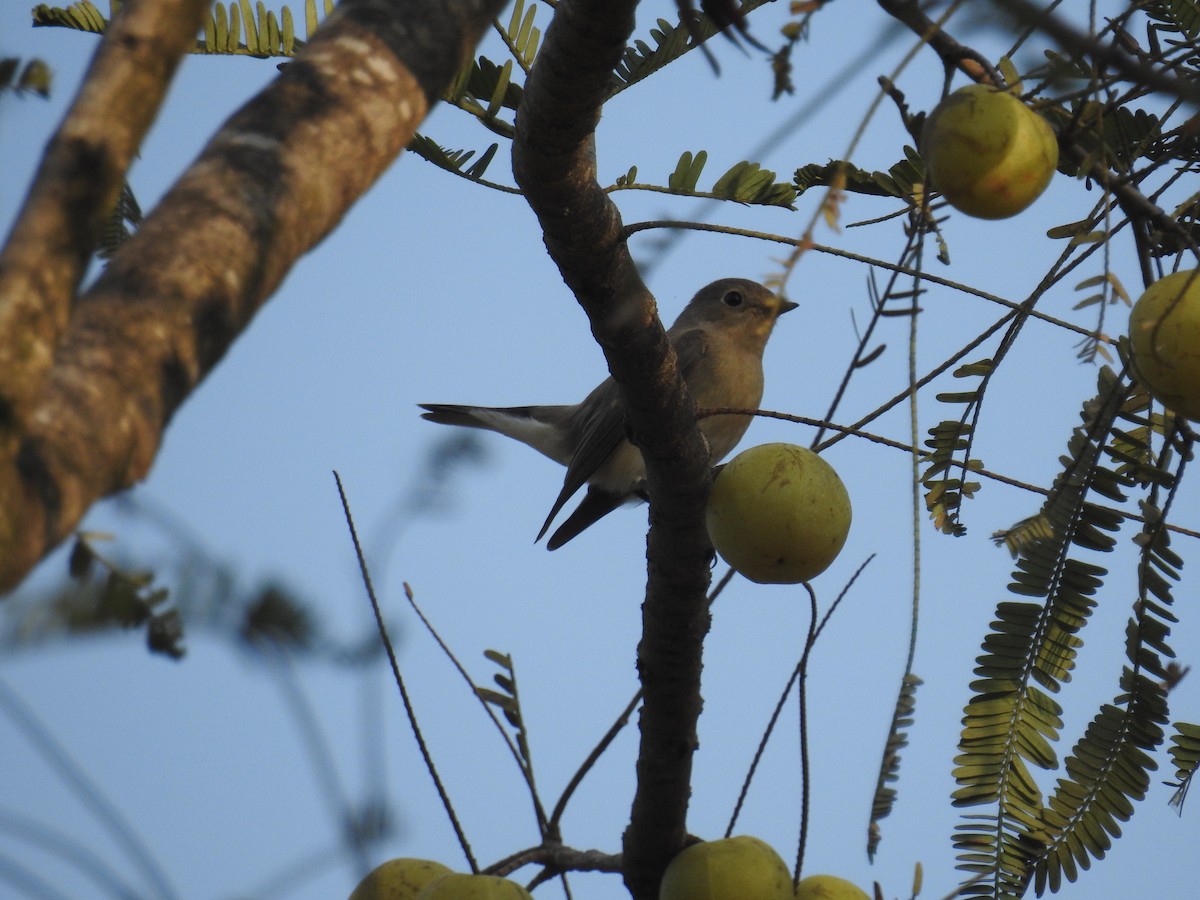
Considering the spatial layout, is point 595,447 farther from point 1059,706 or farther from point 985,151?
point 985,151

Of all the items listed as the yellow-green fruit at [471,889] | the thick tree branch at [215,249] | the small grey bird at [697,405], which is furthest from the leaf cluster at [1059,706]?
the small grey bird at [697,405]

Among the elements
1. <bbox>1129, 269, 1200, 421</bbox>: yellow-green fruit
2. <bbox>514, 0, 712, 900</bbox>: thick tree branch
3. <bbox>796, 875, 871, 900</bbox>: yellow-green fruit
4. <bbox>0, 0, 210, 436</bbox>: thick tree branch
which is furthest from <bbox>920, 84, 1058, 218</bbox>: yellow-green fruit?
<bbox>796, 875, 871, 900</bbox>: yellow-green fruit

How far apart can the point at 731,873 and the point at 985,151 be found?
5.70 feet

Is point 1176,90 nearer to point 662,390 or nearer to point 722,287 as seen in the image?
point 662,390

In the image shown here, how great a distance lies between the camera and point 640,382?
3061 millimetres

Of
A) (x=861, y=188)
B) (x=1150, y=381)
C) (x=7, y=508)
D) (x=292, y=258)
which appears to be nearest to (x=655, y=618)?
(x=861, y=188)

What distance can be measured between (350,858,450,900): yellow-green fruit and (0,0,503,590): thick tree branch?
188 centimetres

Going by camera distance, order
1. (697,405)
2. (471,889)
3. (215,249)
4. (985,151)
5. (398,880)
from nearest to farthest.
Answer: (215,249), (985,151), (471,889), (398,880), (697,405)

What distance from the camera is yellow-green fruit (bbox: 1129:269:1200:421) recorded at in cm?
188

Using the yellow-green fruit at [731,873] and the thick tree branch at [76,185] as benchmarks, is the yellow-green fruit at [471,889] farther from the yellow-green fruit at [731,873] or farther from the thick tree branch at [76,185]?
the thick tree branch at [76,185]

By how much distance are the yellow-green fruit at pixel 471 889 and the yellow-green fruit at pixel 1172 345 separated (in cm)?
155

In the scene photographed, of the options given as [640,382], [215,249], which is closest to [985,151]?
[215,249]

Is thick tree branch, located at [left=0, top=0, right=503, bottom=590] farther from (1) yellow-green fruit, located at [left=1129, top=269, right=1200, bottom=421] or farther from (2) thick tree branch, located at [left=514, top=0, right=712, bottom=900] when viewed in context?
(1) yellow-green fruit, located at [left=1129, top=269, right=1200, bottom=421]

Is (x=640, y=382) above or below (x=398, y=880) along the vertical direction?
above
